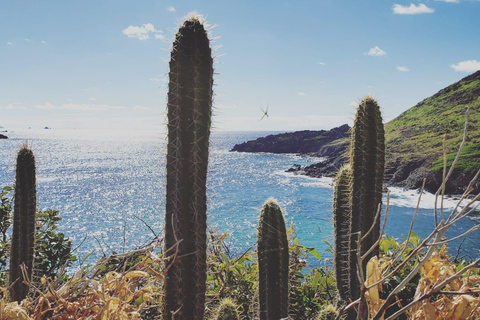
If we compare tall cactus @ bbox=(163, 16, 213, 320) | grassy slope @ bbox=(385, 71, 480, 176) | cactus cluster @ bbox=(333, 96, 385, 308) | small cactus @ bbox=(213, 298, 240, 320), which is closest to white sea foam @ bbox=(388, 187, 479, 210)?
grassy slope @ bbox=(385, 71, 480, 176)

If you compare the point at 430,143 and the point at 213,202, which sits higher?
the point at 430,143

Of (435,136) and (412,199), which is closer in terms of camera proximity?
(412,199)

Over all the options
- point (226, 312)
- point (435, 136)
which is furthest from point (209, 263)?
point (435, 136)

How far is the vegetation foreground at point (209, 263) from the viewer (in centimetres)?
70

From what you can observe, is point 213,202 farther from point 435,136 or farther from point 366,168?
point 435,136

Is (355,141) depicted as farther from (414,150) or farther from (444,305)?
(414,150)

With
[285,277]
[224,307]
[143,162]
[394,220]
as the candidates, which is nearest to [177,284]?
[224,307]

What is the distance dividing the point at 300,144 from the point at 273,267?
10582 centimetres

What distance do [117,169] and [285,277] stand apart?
292 feet

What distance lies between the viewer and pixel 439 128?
190 ft

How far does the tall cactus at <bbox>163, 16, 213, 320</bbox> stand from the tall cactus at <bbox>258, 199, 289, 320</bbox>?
52cm

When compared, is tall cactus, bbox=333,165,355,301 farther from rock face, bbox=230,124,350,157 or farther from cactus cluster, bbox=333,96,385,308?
rock face, bbox=230,124,350,157

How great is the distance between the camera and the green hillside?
136ft

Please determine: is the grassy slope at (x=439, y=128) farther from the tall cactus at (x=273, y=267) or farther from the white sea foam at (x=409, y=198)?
the tall cactus at (x=273, y=267)
